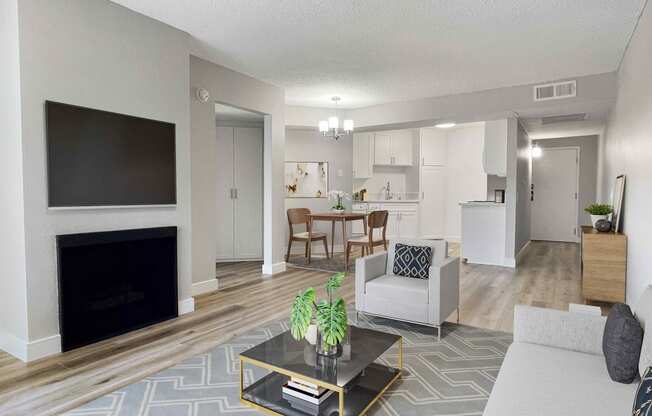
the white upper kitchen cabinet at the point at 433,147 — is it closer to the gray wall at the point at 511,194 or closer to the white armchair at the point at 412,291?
the gray wall at the point at 511,194

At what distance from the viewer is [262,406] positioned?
78.0 inches

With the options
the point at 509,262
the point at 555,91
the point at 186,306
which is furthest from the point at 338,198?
the point at 186,306

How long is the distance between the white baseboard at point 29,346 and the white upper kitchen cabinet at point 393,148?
6783 millimetres

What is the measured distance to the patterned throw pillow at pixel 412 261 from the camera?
3.35 metres

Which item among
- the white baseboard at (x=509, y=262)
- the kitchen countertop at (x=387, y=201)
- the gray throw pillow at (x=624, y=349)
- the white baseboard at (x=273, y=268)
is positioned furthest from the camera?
the kitchen countertop at (x=387, y=201)

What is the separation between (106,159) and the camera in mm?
2924

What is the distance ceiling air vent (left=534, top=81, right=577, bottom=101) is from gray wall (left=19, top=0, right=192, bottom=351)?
435 cm

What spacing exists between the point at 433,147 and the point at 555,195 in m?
2.90

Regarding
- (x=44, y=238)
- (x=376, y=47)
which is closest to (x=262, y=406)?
(x=44, y=238)

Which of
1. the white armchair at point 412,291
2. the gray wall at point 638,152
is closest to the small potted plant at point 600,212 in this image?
the gray wall at point 638,152

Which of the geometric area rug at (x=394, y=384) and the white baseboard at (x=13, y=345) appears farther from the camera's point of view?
the white baseboard at (x=13, y=345)

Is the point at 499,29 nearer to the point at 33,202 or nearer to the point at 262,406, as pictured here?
the point at 262,406

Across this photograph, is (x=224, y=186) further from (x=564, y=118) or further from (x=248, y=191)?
(x=564, y=118)

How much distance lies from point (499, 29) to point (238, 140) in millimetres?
4062
